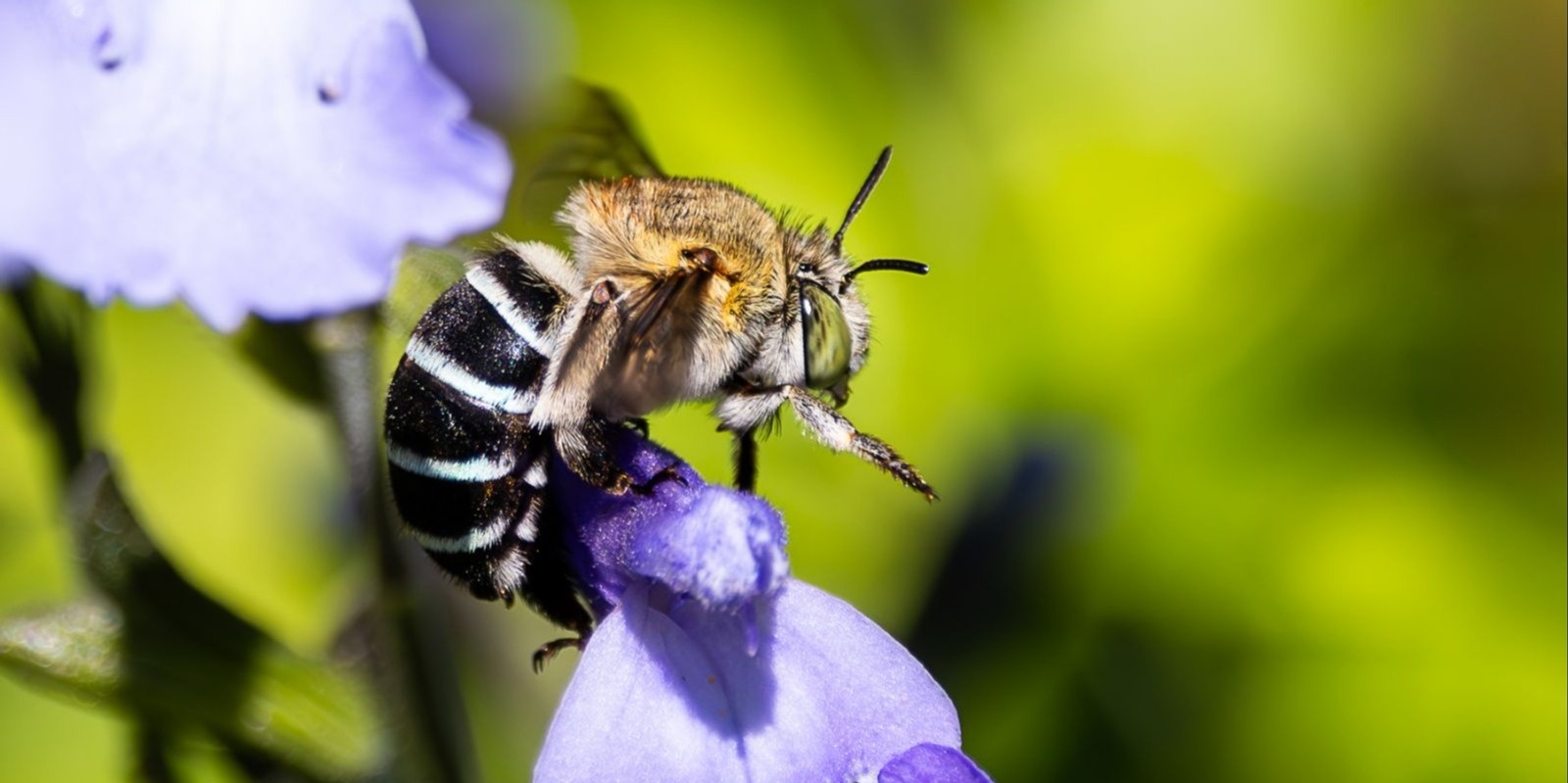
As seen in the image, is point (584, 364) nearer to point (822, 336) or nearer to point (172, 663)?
point (822, 336)

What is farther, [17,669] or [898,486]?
[898,486]

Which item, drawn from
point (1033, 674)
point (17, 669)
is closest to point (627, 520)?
point (17, 669)

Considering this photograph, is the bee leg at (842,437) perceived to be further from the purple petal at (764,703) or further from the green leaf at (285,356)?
the green leaf at (285,356)

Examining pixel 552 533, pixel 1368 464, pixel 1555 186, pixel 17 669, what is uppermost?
pixel 1555 186

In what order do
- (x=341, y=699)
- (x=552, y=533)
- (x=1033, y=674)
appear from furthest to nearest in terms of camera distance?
(x=1033, y=674) < (x=341, y=699) < (x=552, y=533)

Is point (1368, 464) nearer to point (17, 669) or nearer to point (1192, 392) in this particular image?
point (1192, 392)

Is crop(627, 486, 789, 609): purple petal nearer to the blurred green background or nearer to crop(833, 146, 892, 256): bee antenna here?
crop(833, 146, 892, 256): bee antenna

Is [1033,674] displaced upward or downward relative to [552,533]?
downward
